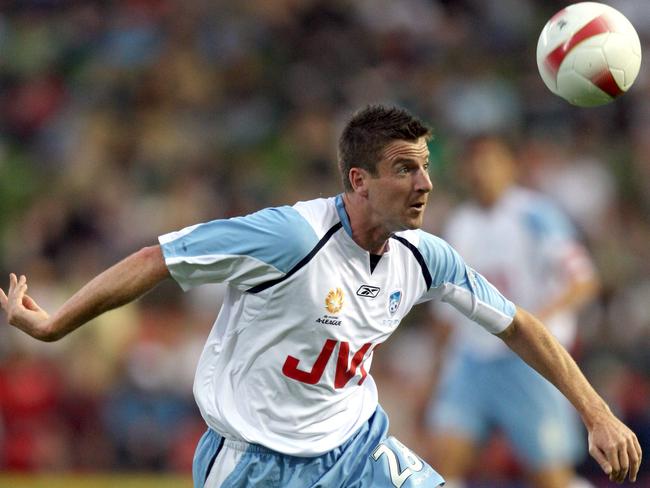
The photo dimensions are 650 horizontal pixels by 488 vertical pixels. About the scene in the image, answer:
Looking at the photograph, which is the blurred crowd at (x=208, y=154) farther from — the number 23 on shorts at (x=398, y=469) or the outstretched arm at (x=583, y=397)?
the number 23 on shorts at (x=398, y=469)

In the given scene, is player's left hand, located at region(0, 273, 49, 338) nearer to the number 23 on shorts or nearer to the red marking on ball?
the number 23 on shorts

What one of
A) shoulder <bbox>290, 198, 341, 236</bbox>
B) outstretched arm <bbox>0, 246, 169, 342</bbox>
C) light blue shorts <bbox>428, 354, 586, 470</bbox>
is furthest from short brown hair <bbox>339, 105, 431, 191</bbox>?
light blue shorts <bbox>428, 354, 586, 470</bbox>

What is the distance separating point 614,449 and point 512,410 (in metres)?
3.23

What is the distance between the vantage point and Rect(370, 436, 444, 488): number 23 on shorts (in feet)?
16.3

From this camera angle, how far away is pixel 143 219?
42.7ft

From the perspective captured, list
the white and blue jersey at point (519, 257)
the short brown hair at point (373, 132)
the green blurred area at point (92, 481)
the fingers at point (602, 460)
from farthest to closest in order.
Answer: the green blurred area at point (92, 481)
the white and blue jersey at point (519, 257)
the short brown hair at point (373, 132)
the fingers at point (602, 460)

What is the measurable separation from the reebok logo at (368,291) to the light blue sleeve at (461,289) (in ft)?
0.88

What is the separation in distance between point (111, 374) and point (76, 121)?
4.83 m

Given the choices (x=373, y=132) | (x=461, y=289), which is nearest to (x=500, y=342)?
(x=461, y=289)

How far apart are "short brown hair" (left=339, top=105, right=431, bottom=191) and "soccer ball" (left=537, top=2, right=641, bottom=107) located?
1.19 meters

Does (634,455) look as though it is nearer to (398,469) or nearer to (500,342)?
(398,469)

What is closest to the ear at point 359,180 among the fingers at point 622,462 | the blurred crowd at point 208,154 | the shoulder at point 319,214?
the shoulder at point 319,214

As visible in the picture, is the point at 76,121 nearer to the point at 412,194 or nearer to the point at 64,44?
the point at 64,44

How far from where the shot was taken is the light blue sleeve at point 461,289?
5117mm
